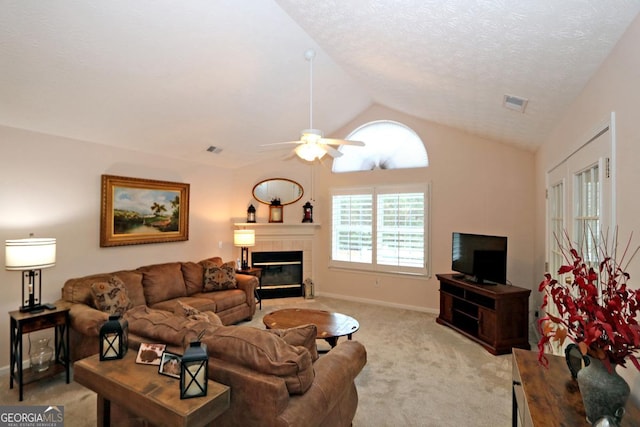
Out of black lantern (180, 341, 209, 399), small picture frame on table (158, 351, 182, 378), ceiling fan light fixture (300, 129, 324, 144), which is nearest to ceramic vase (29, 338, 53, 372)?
small picture frame on table (158, 351, 182, 378)

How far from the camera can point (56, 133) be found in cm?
365

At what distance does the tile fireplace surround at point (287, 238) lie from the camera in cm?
620

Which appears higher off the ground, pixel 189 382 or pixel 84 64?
pixel 84 64

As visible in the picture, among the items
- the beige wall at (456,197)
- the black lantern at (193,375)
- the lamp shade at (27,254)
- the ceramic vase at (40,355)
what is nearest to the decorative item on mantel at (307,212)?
the beige wall at (456,197)

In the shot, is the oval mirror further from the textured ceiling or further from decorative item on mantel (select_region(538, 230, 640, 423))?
decorative item on mantel (select_region(538, 230, 640, 423))

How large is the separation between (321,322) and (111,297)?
2342mm

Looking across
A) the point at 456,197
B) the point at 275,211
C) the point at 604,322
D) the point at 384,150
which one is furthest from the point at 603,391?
the point at 275,211

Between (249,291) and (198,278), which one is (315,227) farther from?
(198,278)

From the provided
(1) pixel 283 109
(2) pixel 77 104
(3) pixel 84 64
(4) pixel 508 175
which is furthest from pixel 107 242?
(4) pixel 508 175

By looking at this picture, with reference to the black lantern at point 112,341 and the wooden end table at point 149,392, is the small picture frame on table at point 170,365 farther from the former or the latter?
the black lantern at point 112,341

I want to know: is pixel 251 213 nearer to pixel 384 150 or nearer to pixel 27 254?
pixel 384 150

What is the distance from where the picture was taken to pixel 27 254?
9.51ft

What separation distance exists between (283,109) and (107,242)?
305 centimetres

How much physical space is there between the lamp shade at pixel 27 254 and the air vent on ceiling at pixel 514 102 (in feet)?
14.9
